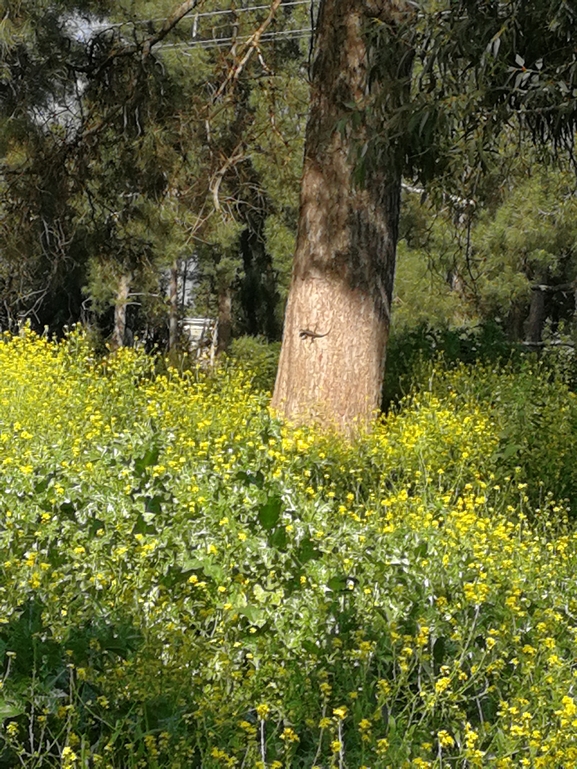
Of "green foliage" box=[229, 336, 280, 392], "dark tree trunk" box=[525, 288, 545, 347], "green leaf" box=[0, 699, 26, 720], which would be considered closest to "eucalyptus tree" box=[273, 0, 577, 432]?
"green foliage" box=[229, 336, 280, 392]

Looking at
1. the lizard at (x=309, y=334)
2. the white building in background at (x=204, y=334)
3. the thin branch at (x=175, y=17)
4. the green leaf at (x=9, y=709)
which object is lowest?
the white building in background at (x=204, y=334)

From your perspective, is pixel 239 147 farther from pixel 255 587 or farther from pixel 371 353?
pixel 255 587

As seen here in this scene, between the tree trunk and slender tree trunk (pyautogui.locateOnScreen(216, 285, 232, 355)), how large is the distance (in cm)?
2150

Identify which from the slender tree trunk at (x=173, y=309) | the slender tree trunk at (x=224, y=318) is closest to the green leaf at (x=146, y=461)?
the slender tree trunk at (x=224, y=318)

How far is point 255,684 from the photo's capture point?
11.0 feet

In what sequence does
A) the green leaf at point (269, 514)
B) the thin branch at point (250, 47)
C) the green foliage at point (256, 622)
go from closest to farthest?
the green foliage at point (256, 622) < the green leaf at point (269, 514) < the thin branch at point (250, 47)

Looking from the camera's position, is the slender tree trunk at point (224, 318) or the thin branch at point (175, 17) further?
the slender tree trunk at point (224, 318)

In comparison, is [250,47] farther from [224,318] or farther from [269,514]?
[224,318]

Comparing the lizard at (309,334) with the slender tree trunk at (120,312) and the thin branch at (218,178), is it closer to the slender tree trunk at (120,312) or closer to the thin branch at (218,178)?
the thin branch at (218,178)

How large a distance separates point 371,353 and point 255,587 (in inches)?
182

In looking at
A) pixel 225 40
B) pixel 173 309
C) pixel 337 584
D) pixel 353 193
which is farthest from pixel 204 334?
pixel 337 584

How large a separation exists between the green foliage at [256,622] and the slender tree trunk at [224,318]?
2451 centimetres

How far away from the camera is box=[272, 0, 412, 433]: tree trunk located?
8116 mm

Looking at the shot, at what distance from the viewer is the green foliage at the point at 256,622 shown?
3025mm
